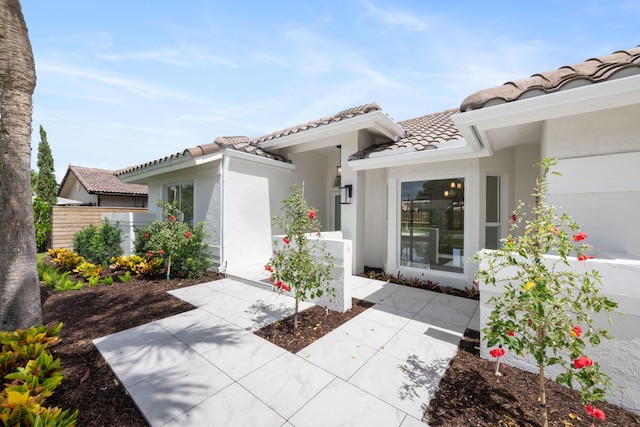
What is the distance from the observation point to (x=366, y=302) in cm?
573

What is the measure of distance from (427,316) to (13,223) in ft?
24.2

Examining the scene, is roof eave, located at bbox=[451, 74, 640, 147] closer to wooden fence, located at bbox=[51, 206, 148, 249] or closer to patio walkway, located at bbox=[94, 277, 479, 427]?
patio walkway, located at bbox=[94, 277, 479, 427]

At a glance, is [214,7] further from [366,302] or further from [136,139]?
[136,139]

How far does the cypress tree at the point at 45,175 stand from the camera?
1634 centimetres

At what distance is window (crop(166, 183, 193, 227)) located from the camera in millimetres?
9430

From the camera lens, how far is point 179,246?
743cm

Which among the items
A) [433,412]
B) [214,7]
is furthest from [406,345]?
[214,7]

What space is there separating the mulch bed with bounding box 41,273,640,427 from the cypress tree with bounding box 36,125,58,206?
57.9ft

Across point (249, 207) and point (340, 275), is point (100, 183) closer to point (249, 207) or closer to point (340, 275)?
point (249, 207)

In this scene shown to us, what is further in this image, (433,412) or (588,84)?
(588,84)

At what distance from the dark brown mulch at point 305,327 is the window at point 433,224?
2.88m

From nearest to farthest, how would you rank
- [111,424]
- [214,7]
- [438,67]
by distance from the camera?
[111,424], [214,7], [438,67]

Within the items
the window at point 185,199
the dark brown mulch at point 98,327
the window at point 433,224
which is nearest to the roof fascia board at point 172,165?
the window at point 185,199

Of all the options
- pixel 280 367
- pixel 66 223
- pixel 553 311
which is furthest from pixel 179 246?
pixel 66 223
